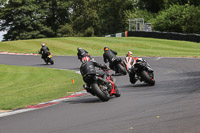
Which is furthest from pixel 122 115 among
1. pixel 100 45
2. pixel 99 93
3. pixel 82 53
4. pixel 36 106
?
pixel 100 45

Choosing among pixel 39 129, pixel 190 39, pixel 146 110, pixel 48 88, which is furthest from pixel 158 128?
pixel 190 39

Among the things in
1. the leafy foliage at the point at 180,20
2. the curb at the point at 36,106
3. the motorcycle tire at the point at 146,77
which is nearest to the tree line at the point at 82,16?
the leafy foliage at the point at 180,20

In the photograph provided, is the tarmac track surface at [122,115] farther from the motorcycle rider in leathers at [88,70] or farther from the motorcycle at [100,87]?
the motorcycle rider in leathers at [88,70]

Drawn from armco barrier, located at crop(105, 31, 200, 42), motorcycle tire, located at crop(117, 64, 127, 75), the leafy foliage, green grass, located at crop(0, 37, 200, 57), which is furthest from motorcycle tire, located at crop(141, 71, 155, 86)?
the leafy foliage

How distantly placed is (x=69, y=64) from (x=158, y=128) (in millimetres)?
20224

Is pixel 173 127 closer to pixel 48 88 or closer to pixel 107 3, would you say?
pixel 48 88

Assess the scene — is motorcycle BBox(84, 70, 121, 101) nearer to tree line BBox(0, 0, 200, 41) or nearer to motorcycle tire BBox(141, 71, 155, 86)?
motorcycle tire BBox(141, 71, 155, 86)

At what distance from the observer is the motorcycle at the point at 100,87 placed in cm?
1052

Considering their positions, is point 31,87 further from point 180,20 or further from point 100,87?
point 180,20

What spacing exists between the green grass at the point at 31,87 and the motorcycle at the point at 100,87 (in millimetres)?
2057

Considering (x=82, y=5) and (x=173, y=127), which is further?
(x=82, y=5)

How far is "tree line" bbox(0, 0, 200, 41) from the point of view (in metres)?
62.9

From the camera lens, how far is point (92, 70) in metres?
10.8

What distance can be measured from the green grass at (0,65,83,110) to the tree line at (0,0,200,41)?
41.4 m
